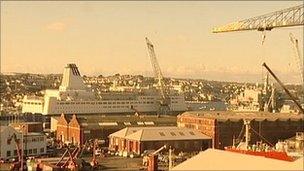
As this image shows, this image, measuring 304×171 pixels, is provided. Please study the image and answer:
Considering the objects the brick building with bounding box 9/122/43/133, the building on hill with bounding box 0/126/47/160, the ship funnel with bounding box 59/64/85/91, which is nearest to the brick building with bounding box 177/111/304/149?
the brick building with bounding box 9/122/43/133

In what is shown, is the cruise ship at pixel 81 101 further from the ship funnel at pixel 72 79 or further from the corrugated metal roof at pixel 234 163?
the corrugated metal roof at pixel 234 163

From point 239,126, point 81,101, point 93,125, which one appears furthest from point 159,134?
point 81,101

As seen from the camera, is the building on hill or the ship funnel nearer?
the building on hill

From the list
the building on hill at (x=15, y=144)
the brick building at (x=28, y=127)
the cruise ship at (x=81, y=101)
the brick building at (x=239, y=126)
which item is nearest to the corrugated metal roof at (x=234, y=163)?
the building on hill at (x=15, y=144)

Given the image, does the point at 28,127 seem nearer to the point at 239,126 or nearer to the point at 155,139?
the point at 155,139

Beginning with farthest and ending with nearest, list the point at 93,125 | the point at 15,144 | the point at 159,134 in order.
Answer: the point at 93,125 → the point at 159,134 → the point at 15,144

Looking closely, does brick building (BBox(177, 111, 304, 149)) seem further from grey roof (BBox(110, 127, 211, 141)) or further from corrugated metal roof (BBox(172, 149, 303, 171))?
corrugated metal roof (BBox(172, 149, 303, 171))
